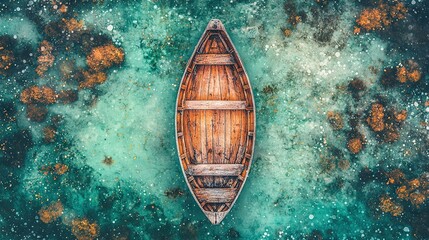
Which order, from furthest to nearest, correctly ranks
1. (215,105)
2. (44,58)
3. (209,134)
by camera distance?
(44,58) → (209,134) → (215,105)

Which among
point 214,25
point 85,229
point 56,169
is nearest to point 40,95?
point 56,169

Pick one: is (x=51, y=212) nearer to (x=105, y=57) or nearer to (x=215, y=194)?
(x=105, y=57)

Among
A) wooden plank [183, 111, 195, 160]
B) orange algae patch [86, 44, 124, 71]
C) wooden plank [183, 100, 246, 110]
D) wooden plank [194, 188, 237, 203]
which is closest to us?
wooden plank [183, 100, 246, 110]

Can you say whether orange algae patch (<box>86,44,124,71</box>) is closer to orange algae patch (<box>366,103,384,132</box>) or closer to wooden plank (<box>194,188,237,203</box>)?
wooden plank (<box>194,188,237,203</box>)

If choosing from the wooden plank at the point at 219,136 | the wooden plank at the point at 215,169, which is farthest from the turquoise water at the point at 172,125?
the wooden plank at the point at 219,136

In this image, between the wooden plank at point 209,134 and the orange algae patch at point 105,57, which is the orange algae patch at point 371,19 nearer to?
the wooden plank at point 209,134

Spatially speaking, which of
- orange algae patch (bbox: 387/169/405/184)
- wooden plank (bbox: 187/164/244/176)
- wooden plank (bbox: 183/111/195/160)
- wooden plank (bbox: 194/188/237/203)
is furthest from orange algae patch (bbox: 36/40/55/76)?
orange algae patch (bbox: 387/169/405/184)
